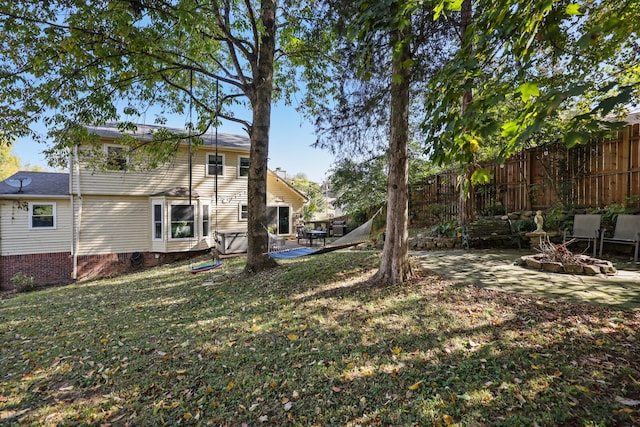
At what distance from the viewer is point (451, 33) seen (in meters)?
6.18

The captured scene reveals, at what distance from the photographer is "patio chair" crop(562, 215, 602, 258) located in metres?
6.43

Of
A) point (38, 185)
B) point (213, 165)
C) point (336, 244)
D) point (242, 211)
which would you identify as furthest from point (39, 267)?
point (336, 244)

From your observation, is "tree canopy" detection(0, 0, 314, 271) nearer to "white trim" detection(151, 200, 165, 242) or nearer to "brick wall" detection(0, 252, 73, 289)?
"white trim" detection(151, 200, 165, 242)

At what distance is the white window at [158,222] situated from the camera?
43.2 feet

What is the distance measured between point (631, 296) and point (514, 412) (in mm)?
3115

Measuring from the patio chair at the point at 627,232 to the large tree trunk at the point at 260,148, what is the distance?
7.34m

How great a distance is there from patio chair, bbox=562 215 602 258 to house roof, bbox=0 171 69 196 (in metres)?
17.4

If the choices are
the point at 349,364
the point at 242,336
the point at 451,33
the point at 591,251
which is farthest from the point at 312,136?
the point at 591,251

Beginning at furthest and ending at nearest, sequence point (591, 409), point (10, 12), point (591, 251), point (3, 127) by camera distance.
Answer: point (591, 251) → point (3, 127) → point (10, 12) → point (591, 409)

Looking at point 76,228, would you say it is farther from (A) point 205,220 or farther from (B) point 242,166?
(B) point 242,166

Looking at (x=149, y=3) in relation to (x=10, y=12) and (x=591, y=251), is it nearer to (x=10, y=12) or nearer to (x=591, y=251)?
(x=10, y=12)

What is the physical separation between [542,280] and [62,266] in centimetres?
1617

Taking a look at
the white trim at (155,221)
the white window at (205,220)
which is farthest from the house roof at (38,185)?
the white window at (205,220)

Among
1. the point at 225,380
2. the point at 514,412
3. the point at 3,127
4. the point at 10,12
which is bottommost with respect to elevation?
the point at 225,380
